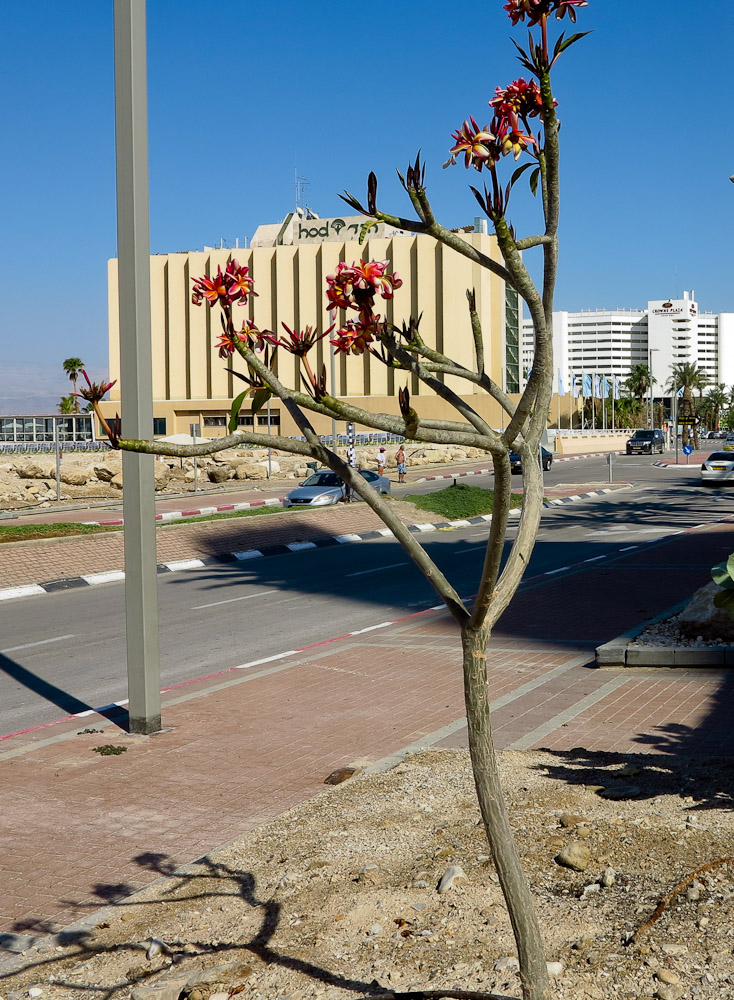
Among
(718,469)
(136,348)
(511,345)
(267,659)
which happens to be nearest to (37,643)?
(267,659)

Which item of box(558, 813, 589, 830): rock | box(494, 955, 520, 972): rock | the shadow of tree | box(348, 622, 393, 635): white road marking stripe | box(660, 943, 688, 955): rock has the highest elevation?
box(660, 943, 688, 955): rock

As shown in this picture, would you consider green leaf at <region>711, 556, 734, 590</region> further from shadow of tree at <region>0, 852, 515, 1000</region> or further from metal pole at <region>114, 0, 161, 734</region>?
metal pole at <region>114, 0, 161, 734</region>

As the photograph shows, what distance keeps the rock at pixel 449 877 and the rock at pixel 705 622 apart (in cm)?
674

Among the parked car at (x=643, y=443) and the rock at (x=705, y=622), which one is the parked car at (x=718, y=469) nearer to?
the parked car at (x=643, y=443)

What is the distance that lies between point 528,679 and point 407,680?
1.27 m

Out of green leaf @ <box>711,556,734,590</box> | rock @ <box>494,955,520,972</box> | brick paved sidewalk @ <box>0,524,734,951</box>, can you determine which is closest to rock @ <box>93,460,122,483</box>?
brick paved sidewalk @ <box>0,524,734,951</box>

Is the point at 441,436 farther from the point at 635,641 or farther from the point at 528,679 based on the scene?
the point at 635,641

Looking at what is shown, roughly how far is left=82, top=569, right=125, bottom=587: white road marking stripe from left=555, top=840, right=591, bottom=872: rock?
1666 cm

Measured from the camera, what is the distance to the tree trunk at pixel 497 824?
3707mm

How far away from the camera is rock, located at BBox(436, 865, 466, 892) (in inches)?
199

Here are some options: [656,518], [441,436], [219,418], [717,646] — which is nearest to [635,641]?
[717,646]

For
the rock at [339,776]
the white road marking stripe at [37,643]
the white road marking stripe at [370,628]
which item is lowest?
the white road marking stripe at [37,643]

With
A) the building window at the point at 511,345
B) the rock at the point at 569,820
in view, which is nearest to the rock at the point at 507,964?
the rock at the point at 569,820

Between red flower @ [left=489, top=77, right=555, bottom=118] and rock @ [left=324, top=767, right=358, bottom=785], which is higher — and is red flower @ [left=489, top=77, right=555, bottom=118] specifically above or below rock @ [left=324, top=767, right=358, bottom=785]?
above
